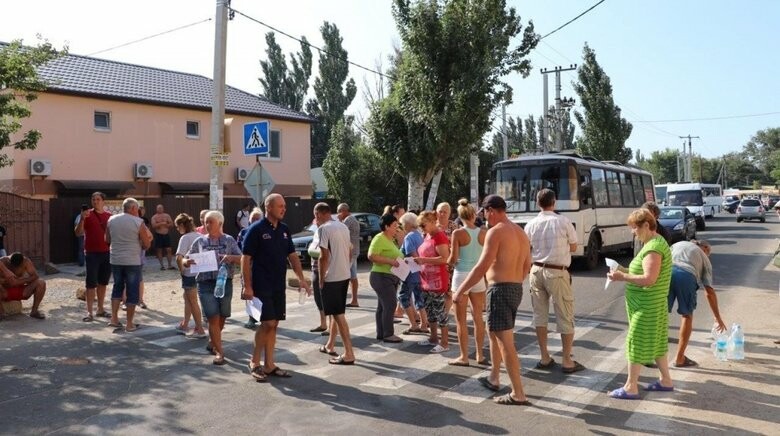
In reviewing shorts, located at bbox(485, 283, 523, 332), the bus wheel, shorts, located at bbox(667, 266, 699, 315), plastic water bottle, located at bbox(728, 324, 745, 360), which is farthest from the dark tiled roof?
plastic water bottle, located at bbox(728, 324, 745, 360)

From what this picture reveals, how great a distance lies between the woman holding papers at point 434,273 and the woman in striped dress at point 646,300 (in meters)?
2.50

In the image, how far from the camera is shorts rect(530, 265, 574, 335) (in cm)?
687

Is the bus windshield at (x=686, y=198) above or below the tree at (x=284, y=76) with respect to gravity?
below

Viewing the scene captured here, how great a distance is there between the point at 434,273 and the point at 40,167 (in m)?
15.9

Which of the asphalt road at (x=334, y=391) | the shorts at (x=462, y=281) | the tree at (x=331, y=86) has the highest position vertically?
the tree at (x=331, y=86)

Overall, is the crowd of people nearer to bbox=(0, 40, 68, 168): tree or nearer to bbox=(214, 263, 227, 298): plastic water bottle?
bbox=(214, 263, 227, 298): plastic water bottle

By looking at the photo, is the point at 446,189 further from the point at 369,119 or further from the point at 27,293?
the point at 27,293

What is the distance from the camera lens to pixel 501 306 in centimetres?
580

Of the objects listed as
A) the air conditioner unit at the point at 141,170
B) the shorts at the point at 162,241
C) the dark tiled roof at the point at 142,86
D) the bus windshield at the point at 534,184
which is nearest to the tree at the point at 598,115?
the dark tiled roof at the point at 142,86

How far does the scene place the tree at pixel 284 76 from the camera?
47438 mm

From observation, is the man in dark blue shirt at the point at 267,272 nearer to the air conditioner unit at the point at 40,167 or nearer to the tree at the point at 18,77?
the tree at the point at 18,77

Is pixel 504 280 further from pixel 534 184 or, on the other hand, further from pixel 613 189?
pixel 613 189

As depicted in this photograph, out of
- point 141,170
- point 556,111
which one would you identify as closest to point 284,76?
point 556,111

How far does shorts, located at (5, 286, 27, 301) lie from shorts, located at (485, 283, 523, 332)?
817 centimetres
